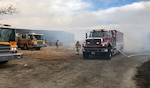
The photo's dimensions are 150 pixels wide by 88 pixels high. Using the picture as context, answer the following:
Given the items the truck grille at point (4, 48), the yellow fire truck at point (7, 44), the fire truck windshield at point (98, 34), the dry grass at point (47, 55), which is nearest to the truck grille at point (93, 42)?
the fire truck windshield at point (98, 34)

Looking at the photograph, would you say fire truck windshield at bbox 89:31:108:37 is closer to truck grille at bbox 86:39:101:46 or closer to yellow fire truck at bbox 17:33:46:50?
truck grille at bbox 86:39:101:46

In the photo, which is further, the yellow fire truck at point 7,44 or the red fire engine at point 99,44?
the red fire engine at point 99,44

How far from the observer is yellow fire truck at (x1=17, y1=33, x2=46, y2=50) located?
32656 millimetres

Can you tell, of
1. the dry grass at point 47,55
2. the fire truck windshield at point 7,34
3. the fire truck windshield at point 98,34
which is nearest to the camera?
the fire truck windshield at point 7,34

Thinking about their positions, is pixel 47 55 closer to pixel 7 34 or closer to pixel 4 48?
pixel 7 34

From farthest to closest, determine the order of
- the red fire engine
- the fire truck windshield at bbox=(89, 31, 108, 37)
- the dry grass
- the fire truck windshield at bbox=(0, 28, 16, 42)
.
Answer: the fire truck windshield at bbox=(89, 31, 108, 37) → the dry grass → the red fire engine → the fire truck windshield at bbox=(0, 28, 16, 42)

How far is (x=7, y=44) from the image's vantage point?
46.5 ft

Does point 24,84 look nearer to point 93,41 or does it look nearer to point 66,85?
point 66,85

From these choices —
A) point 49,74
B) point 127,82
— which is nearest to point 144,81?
point 127,82

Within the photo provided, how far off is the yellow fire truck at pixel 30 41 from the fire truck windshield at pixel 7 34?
1766 cm

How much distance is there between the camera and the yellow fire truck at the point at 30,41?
1286 inches

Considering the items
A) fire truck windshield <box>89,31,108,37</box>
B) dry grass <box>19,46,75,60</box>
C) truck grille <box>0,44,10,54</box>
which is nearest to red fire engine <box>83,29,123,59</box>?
fire truck windshield <box>89,31,108,37</box>

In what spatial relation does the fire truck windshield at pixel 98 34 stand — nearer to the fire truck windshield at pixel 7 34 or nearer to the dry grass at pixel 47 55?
the dry grass at pixel 47 55

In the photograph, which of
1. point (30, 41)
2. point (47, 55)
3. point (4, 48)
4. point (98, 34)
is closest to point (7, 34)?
point (4, 48)
